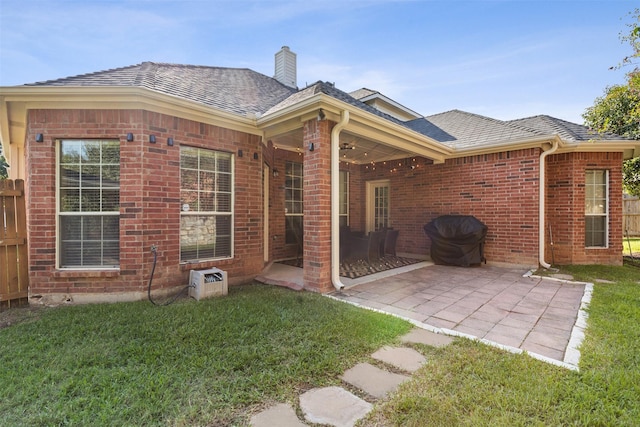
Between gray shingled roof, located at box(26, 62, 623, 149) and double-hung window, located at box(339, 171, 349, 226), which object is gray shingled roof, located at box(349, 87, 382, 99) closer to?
gray shingled roof, located at box(26, 62, 623, 149)

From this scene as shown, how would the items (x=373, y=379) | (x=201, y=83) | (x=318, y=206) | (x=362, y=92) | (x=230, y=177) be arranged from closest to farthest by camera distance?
1. (x=373, y=379)
2. (x=318, y=206)
3. (x=230, y=177)
4. (x=201, y=83)
5. (x=362, y=92)

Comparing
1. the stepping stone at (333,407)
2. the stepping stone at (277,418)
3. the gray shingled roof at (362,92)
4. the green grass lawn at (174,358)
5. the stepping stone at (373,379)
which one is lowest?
the stepping stone at (373,379)

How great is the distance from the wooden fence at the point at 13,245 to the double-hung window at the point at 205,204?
2.34 m

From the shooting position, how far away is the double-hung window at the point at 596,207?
7195 millimetres

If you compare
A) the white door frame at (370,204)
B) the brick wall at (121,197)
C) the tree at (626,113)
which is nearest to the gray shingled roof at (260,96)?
the brick wall at (121,197)

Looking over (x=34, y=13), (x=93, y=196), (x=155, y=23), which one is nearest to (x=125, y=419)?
(x=93, y=196)

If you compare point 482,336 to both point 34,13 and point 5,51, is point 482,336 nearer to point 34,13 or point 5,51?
point 34,13

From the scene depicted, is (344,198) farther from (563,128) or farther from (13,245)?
(13,245)

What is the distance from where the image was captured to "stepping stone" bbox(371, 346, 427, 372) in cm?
247

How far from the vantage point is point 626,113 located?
8.23 m

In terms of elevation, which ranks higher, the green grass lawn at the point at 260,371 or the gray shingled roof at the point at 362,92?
the gray shingled roof at the point at 362,92

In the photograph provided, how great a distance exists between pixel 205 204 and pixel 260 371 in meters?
3.41

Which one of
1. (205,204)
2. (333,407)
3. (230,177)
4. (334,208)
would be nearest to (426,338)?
(333,407)

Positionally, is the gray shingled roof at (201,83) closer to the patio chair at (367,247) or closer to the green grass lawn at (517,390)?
the patio chair at (367,247)
